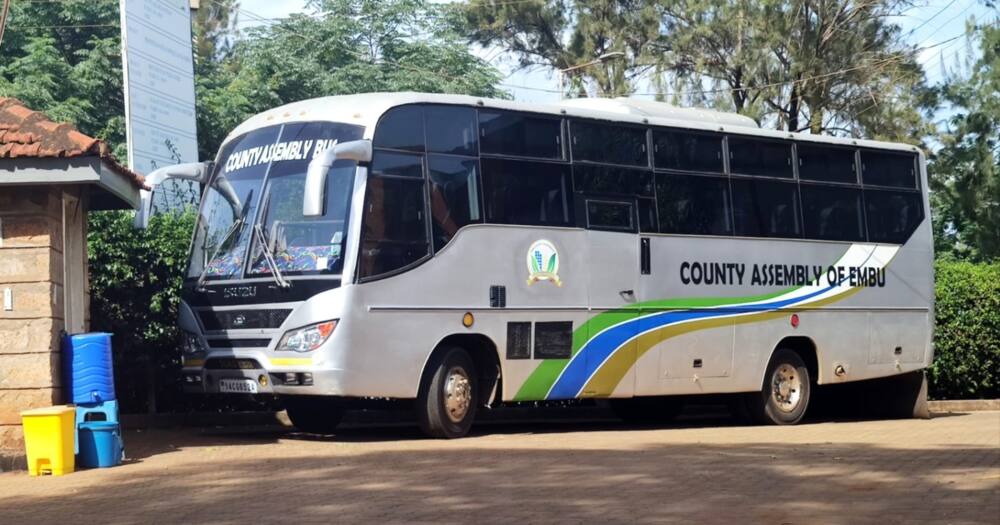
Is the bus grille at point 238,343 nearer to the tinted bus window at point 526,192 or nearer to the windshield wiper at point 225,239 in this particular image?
the windshield wiper at point 225,239

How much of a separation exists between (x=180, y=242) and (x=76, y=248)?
311cm

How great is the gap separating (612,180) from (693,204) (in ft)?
4.37

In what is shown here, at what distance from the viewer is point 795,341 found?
63.5 feet

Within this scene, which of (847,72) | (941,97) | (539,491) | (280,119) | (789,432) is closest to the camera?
(539,491)

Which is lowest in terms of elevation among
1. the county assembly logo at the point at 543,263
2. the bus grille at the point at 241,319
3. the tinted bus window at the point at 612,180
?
the bus grille at the point at 241,319

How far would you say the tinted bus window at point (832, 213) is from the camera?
19.3 meters

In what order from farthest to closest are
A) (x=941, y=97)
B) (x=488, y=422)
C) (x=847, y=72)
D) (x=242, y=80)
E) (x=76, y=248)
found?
Result: (x=242, y=80) → (x=847, y=72) → (x=941, y=97) → (x=488, y=422) → (x=76, y=248)

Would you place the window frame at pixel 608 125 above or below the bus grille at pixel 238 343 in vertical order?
above

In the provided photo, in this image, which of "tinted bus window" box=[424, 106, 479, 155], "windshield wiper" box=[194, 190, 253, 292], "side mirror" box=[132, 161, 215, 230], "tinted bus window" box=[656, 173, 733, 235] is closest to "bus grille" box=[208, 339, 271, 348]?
"windshield wiper" box=[194, 190, 253, 292]

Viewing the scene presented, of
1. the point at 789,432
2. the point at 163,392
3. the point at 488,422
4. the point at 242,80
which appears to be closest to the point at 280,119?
the point at 163,392

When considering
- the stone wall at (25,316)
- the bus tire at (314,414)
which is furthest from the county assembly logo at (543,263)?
the stone wall at (25,316)

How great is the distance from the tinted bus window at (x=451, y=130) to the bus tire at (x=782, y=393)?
5428 millimetres

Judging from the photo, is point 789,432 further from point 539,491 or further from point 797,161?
point 539,491

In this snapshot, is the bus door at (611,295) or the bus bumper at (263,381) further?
Answer: the bus door at (611,295)
